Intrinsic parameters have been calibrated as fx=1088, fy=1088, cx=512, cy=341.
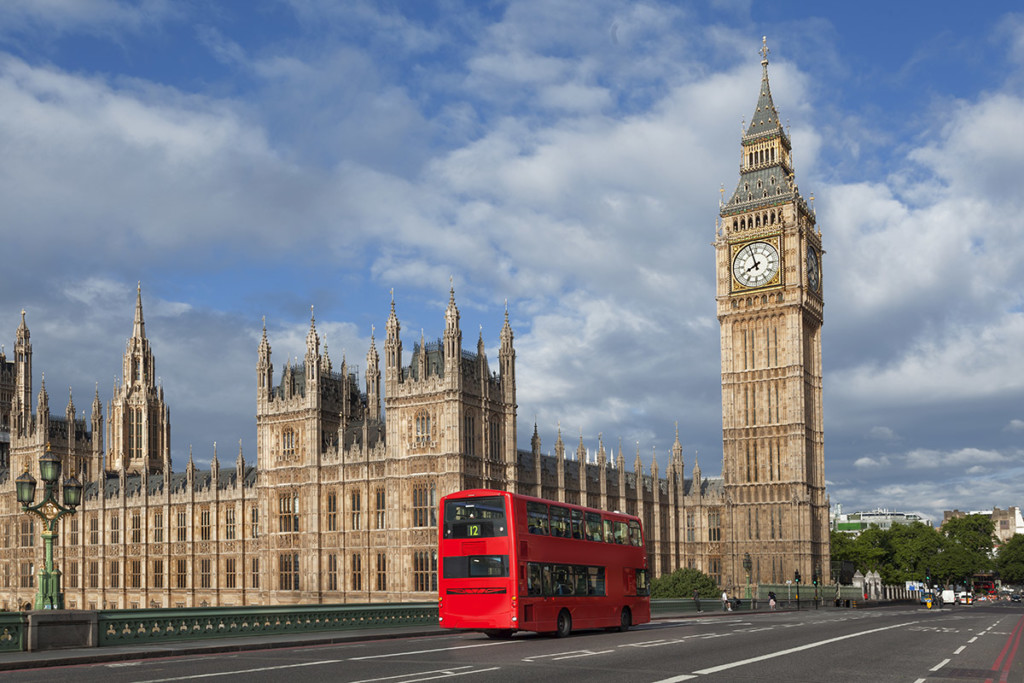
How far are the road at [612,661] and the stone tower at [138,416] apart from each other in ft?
264

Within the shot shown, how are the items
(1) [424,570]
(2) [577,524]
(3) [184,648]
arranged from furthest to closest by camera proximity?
(1) [424,570] < (2) [577,524] < (3) [184,648]

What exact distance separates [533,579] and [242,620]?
29.6ft

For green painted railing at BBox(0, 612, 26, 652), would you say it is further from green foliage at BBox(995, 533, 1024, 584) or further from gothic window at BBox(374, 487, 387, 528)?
green foliage at BBox(995, 533, 1024, 584)

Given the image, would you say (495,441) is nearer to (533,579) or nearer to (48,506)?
(533,579)

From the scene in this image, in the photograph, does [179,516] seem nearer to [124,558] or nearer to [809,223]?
[124,558]

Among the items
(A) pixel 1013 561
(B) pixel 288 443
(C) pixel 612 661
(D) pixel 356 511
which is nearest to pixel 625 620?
(C) pixel 612 661

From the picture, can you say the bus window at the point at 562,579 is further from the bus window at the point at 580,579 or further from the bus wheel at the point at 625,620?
the bus wheel at the point at 625,620

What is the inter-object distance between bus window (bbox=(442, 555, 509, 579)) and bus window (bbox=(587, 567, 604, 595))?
235 inches

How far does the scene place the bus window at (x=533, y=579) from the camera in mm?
33438

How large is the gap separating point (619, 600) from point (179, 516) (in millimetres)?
59661

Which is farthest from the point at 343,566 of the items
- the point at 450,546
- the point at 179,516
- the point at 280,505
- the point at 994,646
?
the point at 994,646

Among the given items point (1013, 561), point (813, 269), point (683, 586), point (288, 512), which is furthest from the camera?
point (1013, 561)

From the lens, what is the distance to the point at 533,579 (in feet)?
111

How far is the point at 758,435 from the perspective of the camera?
319 feet
